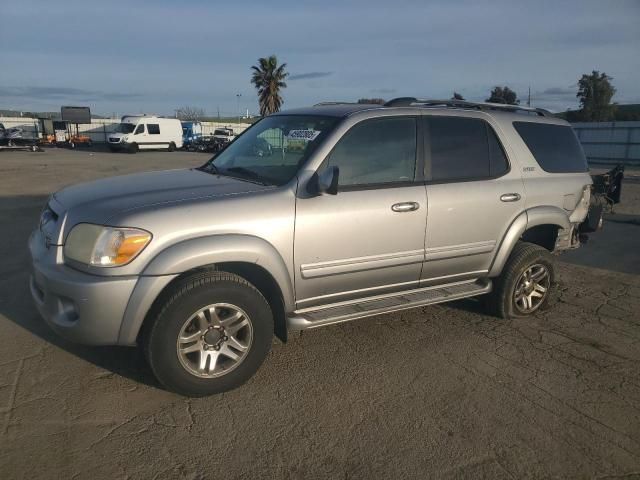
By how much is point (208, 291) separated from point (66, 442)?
3.63 ft

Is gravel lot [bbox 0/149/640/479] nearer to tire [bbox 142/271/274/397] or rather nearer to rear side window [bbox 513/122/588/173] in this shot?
tire [bbox 142/271/274/397]

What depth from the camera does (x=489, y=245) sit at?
4.20 m

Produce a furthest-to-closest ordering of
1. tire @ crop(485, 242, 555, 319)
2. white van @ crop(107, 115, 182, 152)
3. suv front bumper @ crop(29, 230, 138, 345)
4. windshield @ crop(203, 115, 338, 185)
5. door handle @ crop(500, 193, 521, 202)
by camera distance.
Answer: white van @ crop(107, 115, 182, 152) → tire @ crop(485, 242, 555, 319) → door handle @ crop(500, 193, 521, 202) → windshield @ crop(203, 115, 338, 185) → suv front bumper @ crop(29, 230, 138, 345)

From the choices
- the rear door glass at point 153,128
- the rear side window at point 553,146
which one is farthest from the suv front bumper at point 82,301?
the rear door glass at point 153,128

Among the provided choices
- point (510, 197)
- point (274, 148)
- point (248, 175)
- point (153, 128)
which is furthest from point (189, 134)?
point (510, 197)

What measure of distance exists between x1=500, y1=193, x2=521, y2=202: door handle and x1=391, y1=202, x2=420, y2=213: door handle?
96 centimetres

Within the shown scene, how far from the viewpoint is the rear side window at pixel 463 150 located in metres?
3.96

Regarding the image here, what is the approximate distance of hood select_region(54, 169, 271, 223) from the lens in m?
3.03

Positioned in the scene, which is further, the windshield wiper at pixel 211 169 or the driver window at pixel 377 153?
the windshield wiper at pixel 211 169

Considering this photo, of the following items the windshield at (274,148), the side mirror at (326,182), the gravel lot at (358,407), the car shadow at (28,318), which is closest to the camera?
the gravel lot at (358,407)

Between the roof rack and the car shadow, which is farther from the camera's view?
the roof rack

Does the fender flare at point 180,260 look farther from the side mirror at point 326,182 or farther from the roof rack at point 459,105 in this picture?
the roof rack at point 459,105

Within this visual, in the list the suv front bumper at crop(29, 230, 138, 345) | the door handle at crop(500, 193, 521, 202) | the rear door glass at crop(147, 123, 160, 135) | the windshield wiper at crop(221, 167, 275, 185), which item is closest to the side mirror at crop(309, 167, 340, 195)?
the windshield wiper at crop(221, 167, 275, 185)

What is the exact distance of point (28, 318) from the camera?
4.20m
